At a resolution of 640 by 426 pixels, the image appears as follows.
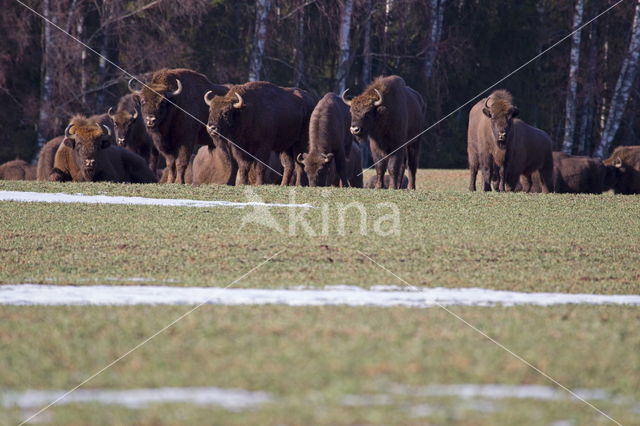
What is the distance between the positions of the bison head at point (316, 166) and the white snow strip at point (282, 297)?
11.7 m

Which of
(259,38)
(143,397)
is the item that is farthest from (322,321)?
(259,38)

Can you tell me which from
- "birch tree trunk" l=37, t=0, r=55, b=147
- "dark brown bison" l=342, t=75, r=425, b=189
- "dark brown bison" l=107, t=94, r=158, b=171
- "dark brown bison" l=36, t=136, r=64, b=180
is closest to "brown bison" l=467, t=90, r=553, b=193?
"dark brown bison" l=342, t=75, r=425, b=189

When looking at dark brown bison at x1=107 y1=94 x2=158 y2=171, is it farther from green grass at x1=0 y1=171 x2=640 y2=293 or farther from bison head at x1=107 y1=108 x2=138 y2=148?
green grass at x1=0 y1=171 x2=640 y2=293

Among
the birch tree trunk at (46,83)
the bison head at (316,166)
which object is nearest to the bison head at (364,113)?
the bison head at (316,166)

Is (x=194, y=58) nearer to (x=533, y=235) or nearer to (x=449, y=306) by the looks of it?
(x=533, y=235)

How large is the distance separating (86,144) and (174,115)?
2185 mm

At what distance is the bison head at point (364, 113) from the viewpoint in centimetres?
2019

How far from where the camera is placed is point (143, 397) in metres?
5.28

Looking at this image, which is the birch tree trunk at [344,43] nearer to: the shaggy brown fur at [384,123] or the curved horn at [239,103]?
the shaggy brown fur at [384,123]

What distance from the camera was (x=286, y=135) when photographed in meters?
21.9

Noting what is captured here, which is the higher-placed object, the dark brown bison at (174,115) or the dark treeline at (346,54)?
the dark treeline at (346,54)

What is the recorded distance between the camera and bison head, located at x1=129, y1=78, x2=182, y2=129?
20.7m

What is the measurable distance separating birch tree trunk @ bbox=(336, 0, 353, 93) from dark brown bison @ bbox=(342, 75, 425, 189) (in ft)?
37.5

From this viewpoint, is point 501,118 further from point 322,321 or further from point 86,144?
point 322,321
